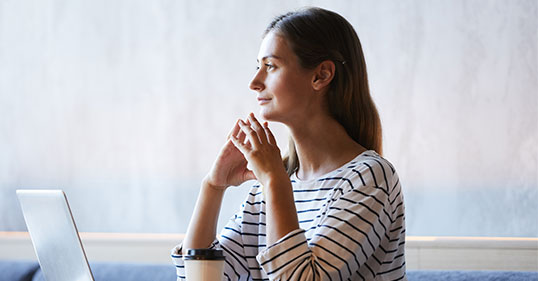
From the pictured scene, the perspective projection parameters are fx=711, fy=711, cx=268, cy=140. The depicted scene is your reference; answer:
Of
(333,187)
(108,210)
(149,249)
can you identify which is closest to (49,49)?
(108,210)

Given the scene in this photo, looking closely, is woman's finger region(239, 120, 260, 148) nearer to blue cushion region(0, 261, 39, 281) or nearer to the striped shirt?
the striped shirt

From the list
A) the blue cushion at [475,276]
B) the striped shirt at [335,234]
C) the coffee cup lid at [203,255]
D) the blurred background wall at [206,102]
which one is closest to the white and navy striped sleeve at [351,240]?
the striped shirt at [335,234]

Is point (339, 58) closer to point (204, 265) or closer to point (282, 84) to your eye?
point (282, 84)

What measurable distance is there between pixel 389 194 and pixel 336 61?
321 mm

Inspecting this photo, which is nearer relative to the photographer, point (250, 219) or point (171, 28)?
point (250, 219)

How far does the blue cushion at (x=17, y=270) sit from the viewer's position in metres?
2.25

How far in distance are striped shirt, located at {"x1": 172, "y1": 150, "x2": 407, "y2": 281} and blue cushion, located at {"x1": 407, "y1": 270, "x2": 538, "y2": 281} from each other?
498 millimetres

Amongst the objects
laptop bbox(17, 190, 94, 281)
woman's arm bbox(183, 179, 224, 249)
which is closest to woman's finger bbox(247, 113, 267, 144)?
woman's arm bbox(183, 179, 224, 249)

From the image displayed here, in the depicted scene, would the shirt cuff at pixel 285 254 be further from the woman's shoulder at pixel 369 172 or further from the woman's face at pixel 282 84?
the woman's face at pixel 282 84

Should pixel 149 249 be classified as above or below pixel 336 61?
below

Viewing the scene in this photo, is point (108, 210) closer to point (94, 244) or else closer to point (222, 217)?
point (94, 244)

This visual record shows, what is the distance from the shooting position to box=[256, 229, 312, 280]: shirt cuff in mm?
1266

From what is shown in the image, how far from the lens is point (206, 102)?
2.61 meters

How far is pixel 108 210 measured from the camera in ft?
8.84
